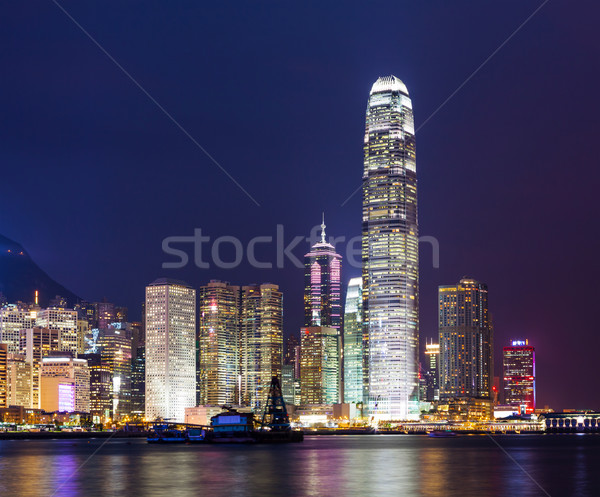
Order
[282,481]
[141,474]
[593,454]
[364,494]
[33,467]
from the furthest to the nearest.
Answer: [593,454], [33,467], [141,474], [282,481], [364,494]

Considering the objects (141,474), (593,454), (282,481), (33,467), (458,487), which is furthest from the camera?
(593,454)

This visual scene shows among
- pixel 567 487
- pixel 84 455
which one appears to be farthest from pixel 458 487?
pixel 84 455

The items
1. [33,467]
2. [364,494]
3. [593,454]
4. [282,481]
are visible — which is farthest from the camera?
[593,454]

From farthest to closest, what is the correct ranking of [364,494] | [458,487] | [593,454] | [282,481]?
[593,454], [282,481], [458,487], [364,494]

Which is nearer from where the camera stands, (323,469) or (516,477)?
(516,477)

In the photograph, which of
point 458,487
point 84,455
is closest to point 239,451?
point 84,455

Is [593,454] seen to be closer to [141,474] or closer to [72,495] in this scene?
[141,474]

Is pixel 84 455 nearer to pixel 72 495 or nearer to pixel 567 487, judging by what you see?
pixel 72 495

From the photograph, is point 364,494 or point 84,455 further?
point 84,455

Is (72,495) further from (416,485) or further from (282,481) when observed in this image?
(416,485)
